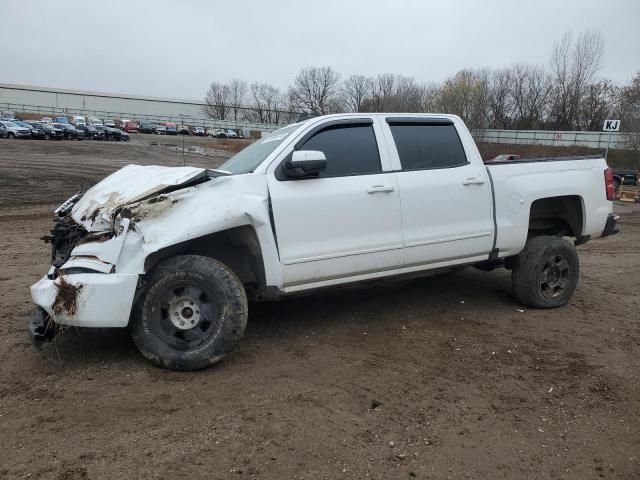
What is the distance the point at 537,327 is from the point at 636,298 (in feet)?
6.69

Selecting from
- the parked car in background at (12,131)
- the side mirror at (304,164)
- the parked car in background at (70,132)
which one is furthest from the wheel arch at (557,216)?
the parked car in background at (70,132)

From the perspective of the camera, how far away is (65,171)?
1947 centimetres

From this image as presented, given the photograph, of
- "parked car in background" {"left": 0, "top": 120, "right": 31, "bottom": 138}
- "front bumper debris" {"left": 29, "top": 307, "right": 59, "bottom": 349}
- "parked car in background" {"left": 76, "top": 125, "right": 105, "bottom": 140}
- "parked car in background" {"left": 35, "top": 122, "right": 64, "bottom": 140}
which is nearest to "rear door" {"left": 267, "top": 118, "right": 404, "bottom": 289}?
"front bumper debris" {"left": 29, "top": 307, "right": 59, "bottom": 349}

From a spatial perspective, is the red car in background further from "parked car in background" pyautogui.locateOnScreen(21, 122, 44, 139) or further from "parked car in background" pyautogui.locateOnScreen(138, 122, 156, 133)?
"parked car in background" pyautogui.locateOnScreen(21, 122, 44, 139)

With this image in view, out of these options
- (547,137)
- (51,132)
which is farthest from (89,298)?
(547,137)

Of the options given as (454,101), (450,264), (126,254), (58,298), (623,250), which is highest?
(454,101)

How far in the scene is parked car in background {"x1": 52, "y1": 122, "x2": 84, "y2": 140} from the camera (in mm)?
41997

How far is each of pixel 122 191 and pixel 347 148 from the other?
75.9 inches

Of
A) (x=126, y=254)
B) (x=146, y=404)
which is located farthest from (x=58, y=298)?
(x=146, y=404)

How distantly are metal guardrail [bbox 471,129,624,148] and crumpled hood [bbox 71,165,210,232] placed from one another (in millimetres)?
47233

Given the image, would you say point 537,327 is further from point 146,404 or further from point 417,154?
point 146,404

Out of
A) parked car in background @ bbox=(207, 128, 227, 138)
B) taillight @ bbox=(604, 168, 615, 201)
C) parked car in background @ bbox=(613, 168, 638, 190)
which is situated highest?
parked car in background @ bbox=(207, 128, 227, 138)

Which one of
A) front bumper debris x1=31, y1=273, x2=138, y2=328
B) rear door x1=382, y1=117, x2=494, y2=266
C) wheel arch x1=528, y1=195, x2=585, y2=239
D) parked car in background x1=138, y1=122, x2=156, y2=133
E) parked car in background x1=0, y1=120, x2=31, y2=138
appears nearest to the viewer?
front bumper debris x1=31, y1=273, x2=138, y2=328

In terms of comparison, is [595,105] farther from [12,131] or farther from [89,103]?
[89,103]
